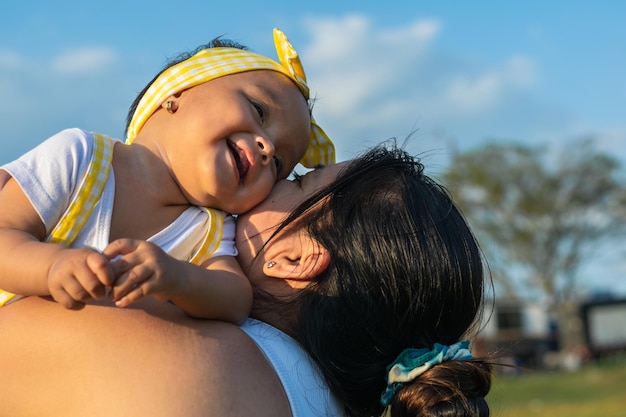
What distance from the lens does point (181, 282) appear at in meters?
1.78

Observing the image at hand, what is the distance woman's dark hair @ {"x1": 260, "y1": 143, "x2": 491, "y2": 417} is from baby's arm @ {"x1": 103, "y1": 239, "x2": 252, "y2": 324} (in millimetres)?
233

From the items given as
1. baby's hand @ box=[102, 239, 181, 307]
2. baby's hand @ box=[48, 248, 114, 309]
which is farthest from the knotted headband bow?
baby's hand @ box=[48, 248, 114, 309]

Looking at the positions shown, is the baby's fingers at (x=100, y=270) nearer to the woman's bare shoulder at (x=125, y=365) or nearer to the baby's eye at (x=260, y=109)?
the woman's bare shoulder at (x=125, y=365)

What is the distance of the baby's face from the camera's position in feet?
7.25

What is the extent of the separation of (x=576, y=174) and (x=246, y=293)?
120ft

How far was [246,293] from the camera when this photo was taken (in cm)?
209

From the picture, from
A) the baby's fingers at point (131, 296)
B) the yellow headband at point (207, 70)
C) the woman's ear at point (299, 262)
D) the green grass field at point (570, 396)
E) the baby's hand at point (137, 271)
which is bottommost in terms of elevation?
the green grass field at point (570, 396)

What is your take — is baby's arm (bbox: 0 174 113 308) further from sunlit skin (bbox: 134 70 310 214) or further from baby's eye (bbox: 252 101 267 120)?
baby's eye (bbox: 252 101 267 120)

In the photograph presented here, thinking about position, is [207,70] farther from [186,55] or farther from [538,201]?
[538,201]

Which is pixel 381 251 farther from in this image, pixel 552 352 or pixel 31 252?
pixel 552 352

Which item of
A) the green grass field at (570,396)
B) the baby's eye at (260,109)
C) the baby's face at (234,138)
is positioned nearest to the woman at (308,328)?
the baby's face at (234,138)

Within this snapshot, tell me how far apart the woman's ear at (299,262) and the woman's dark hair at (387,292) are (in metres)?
0.02

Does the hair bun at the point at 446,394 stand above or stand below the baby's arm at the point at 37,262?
below

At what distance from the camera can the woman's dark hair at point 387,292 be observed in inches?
85.3
